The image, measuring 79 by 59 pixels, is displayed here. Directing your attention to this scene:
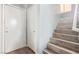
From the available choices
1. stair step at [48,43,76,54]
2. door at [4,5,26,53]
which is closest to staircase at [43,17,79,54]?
stair step at [48,43,76,54]

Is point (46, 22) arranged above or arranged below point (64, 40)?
above

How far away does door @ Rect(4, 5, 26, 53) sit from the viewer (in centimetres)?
147

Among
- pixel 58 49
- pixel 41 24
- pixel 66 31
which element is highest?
pixel 41 24

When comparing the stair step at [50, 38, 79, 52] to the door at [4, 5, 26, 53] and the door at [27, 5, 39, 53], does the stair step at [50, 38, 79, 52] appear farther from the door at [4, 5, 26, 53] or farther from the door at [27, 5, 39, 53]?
the door at [4, 5, 26, 53]

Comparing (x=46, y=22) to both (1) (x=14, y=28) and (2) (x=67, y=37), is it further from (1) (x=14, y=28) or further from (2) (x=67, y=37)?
(1) (x=14, y=28)

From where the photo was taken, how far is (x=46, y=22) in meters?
1.53

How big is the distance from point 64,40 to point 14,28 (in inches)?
30.2

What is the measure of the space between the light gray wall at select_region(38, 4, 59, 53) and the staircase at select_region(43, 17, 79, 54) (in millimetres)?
64

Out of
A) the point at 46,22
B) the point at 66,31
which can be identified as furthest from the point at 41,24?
the point at 66,31

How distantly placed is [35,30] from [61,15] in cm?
45

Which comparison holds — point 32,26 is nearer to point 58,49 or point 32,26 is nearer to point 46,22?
point 46,22

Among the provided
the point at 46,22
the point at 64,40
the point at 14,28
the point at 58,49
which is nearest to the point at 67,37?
the point at 64,40
